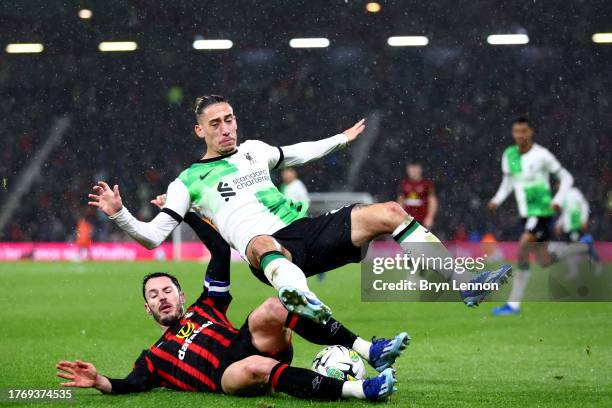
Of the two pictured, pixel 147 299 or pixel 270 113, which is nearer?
pixel 147 299

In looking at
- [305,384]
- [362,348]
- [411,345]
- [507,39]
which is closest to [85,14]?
[507,39]

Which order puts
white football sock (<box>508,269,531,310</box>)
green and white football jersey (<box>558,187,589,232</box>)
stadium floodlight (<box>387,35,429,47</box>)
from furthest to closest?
stadium floodlight (<box>387,35,429,47</box>), green and white football jersey (<box>558,187,589,232</box>), white football sock (<box>508,269,531,310</box>)

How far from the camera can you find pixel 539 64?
83.1 feet

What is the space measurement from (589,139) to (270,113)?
811 centimetres

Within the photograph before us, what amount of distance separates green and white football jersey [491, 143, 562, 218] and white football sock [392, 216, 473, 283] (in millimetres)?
5467

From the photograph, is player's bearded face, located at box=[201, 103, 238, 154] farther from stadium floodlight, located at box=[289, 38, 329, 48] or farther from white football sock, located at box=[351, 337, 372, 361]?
stadium floodlight, located at box=[289, 38, 329, 48]

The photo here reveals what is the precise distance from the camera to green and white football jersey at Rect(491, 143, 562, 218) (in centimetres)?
1057

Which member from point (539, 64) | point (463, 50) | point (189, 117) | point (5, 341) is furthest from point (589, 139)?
point (5, 341)

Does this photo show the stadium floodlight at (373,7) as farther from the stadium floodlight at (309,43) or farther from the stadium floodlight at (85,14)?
the stadium floodlight at (85,14)

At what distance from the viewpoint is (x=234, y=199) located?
5.64 metres

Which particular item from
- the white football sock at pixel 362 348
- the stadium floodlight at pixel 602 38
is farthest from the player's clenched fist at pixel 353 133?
the stadium floodlight at pixel 602 38

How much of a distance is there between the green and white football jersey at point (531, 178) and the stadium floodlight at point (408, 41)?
1269 cm

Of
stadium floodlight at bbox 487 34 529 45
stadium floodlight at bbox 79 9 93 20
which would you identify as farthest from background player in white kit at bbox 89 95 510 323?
stadium floodlight at bbox 487 34 529 45

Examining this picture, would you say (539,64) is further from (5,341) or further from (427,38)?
(5,341)
